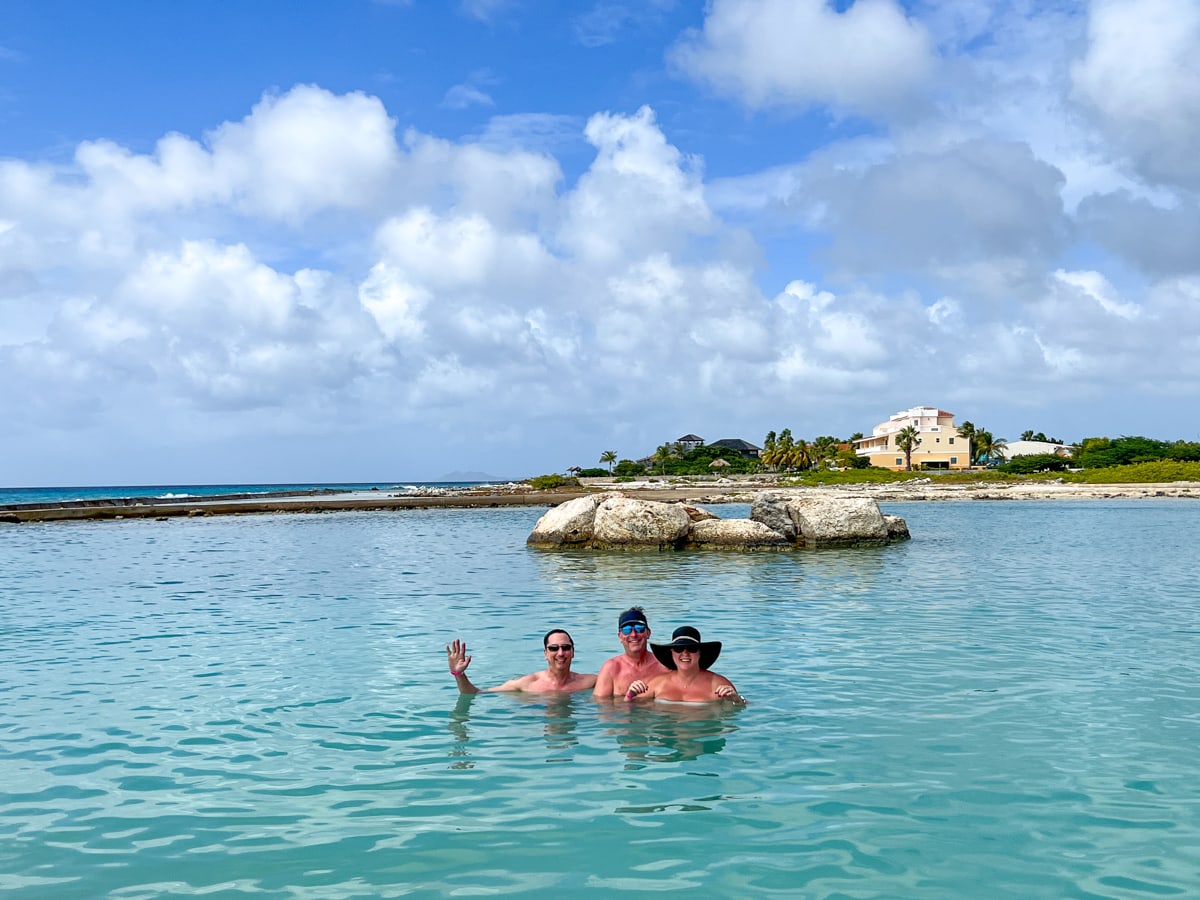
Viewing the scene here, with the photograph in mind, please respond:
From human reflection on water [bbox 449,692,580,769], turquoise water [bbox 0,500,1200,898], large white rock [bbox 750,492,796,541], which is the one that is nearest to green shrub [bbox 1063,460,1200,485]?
large white rock [bbox 750,492,796,541]

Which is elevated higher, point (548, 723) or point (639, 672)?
point (639, 672)

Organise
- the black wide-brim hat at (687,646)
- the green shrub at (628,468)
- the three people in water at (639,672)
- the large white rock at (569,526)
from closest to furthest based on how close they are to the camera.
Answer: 1. the black wide-brim hat at (687,646)
2. the three people in water at (639,672)
3. the large white rock at (569,526)
4. the green shrub at (628,468)

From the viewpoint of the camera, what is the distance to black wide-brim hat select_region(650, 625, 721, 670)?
8.91 m

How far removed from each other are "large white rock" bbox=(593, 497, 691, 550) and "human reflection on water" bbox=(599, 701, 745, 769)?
740 inches

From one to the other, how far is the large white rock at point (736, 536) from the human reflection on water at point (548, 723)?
1862 centimetres

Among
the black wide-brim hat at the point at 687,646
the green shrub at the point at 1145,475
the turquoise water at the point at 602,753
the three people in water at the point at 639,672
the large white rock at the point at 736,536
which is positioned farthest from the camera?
the green shrub at the point at 1145,475

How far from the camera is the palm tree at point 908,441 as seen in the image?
4697 inches

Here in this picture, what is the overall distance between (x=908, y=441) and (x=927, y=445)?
6.26m

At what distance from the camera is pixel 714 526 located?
1134 inches

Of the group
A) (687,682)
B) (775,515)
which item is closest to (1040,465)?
(775,515)

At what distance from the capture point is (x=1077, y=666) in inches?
446

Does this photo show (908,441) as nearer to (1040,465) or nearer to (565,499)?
(1040,465)

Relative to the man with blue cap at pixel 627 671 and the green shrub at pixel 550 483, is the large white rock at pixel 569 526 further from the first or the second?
the green shrub at pixel 550 483

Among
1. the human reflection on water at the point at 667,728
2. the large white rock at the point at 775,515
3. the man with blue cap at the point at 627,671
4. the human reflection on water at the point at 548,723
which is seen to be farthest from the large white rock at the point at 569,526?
the human reflection on water at the point at 667,728
